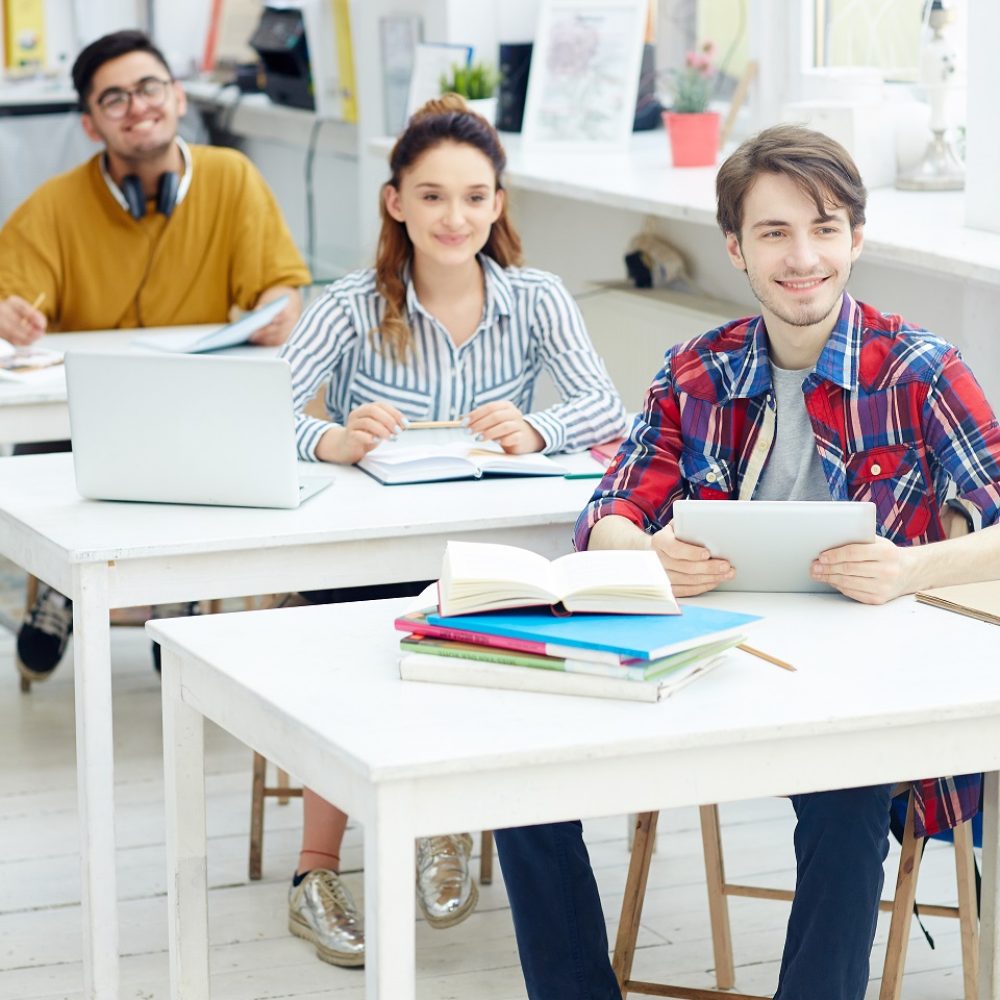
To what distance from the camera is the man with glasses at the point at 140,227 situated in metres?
3.72

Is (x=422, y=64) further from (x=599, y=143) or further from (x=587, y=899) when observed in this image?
(x=587, y=899)

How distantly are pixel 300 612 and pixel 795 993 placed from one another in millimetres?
615

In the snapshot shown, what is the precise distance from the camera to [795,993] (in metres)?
1.74

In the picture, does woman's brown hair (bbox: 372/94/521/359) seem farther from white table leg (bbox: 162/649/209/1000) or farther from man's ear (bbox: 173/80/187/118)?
man's ear (bbox: 173/80/187/118)

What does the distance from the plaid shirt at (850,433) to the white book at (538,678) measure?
47 centimetres

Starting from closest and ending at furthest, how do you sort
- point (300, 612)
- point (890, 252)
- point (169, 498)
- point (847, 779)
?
point (847, 779) < point (300, 612) < point (169, 498) < point (890, 252)

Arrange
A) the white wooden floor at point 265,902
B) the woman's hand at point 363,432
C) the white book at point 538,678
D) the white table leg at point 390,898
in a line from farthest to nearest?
1. the woman's hand at point 363,432
2. the white wooden floor at point 265,902
3. the white book at point 538,678
4. the white table leg at point 390,898

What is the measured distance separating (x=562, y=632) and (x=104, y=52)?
2581mm

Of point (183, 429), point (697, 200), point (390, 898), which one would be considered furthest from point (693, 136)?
point (390, 898)

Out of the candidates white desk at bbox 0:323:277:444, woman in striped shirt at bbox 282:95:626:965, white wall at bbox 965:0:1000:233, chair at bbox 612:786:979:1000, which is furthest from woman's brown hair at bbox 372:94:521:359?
chair at bbox 612:786:979:1000

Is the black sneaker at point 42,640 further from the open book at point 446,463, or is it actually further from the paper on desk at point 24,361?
the open book at point 446,463

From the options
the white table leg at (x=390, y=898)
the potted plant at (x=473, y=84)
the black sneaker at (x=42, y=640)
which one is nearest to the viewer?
the white table leg at (x=390, y=898)

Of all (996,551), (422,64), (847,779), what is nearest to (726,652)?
(847,779)

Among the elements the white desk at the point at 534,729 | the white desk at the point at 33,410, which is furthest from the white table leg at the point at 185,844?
the white desk at the point at 33,410
